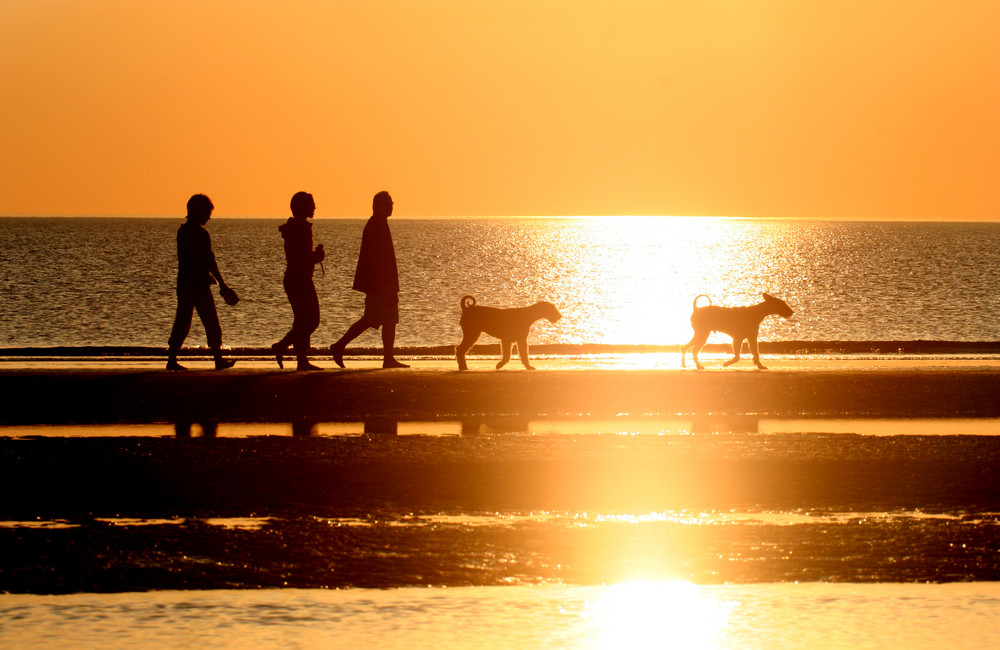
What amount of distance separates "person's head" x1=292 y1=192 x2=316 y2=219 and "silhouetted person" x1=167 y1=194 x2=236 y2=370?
94 centimetres

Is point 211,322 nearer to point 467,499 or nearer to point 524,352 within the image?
point 524,352

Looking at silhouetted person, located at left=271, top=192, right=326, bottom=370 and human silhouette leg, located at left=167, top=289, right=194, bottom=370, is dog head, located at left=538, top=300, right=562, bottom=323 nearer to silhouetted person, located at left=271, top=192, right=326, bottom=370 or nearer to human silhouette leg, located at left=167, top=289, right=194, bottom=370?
silhouetted person, located at left=271, top=192, right=326, bottom=370

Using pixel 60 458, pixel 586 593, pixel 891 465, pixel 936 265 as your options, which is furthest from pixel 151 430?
pixel 936 265

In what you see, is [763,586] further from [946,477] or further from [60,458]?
[60,458]

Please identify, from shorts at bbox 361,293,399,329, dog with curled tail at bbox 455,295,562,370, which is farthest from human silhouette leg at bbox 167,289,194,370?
dog with curled tail at bbox 455,295,562,370

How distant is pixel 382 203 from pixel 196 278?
2153 millimetres

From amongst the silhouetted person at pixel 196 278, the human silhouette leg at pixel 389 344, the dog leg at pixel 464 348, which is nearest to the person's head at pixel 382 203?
the human silhouette leg at pixel 389 344

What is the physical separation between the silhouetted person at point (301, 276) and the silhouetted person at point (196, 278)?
2.28 ft

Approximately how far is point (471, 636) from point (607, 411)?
824 centimetres

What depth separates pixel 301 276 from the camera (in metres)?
15.7

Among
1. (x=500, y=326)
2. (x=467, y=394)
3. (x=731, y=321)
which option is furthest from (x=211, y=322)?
(x=731, y=321)

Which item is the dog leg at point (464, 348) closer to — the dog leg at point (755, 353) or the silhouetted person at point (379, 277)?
the silhouetted person at point (379, 277)

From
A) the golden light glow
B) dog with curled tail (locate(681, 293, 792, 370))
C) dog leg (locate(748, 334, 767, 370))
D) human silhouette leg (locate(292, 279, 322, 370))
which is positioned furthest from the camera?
dog with curled tail (locate(681, 293, 792, 370))

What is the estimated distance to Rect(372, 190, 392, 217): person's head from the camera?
1600cm
